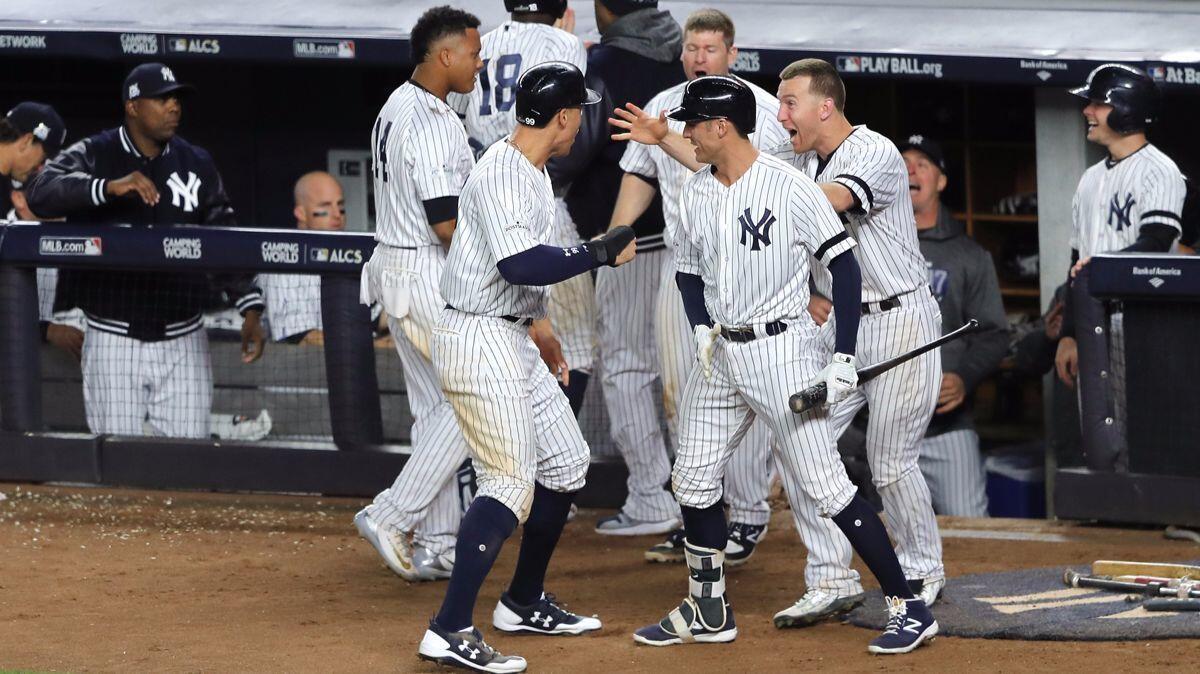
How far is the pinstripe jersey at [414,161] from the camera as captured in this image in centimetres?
556

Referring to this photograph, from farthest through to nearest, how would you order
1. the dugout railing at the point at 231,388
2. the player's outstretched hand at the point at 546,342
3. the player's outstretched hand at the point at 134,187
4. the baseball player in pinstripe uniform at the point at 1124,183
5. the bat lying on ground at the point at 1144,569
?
the dugout railing at the point at 231,388 → the player's outstretched hand at the point at 134,187 → the baseball player in pinstripe uniform at the point at 1124,183 → the bat lying on ground at the point at 1144,569 → the player's outstretched hand at the point at 546,342

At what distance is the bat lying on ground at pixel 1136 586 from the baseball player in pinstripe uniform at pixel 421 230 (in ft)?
6.19

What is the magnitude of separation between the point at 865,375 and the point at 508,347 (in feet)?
3.23

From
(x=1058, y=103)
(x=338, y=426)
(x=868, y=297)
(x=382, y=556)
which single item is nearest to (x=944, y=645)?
(x=868, y=297)

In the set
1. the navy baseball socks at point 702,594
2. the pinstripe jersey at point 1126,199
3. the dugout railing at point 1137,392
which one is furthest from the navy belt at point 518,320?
the pinstripe jersey at point 1126,199

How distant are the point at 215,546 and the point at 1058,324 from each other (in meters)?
3.20

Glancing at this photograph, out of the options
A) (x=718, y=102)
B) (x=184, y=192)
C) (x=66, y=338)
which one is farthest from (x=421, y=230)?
(x=66, y=338)

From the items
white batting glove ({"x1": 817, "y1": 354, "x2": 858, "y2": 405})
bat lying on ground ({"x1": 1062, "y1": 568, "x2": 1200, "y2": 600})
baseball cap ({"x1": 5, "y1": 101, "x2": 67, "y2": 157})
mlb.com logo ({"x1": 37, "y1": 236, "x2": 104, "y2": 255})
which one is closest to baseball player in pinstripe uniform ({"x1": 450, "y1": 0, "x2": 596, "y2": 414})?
mlb.com logo ({"x1": 37, "y1": 236, "x2": 104, "y2": 255})

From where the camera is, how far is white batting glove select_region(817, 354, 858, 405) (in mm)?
4781

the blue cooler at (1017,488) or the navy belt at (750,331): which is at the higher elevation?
the navy belt at (750,331)

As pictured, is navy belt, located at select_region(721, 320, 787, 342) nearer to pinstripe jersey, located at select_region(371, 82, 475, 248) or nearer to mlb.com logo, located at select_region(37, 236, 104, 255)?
pinstripe jersey, located at select_region(371, 82, 475, 248)

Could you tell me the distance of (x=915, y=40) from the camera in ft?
25.6

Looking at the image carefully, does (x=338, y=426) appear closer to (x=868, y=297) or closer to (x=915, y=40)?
(x=868, y=297)

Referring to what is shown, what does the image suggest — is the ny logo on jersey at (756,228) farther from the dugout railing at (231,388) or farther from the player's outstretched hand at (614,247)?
the dugout railing at (231,388)
